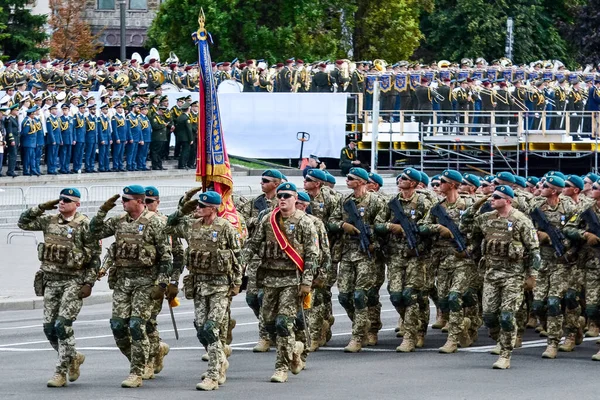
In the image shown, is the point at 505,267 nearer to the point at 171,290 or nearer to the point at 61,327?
the point at 171,290

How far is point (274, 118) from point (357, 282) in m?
22.9

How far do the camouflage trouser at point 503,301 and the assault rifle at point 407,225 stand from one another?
46.8 inches

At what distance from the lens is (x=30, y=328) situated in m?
19.7

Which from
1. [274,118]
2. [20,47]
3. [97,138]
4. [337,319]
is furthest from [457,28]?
[337,319]

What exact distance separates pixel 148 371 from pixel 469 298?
13.2 ft

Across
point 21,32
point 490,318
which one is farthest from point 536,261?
point 21,32

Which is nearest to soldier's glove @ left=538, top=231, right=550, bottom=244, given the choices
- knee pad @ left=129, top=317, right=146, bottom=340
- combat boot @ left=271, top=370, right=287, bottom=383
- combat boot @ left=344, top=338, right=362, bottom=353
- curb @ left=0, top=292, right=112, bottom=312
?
combat boot @ left=344, top=338, right=362, bottom=353

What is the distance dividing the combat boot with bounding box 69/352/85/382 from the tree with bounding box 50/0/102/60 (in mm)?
42899

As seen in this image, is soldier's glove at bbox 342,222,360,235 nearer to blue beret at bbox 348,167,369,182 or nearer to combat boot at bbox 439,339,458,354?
blue beret at bbox 348,167,369,182

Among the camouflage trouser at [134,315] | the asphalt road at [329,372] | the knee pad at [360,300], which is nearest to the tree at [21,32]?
the asphalt road at [329,372]

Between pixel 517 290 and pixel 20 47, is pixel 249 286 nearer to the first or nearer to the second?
pixel 517 290

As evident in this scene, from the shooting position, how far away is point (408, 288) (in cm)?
1759

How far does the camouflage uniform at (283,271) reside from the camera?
50.2 ft

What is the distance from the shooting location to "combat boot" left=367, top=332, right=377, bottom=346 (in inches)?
706
